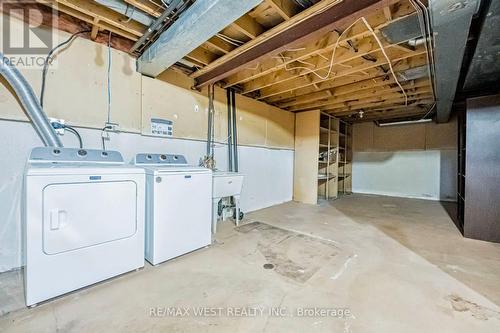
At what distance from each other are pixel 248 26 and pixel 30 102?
81.4 inches

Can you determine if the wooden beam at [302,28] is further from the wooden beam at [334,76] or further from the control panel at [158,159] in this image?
the control panel at [158,159]

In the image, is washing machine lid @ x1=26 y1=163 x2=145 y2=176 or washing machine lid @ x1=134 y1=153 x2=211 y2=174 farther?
washing machine lid @ x1=134 y1=153 x2=211 y2=174

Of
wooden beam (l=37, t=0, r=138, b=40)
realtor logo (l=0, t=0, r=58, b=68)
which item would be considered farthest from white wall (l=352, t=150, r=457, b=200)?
realtor logo (l=0, t=0, r=58, b=68)

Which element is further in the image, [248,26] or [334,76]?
[334,76]

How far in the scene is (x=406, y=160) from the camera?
245 inches

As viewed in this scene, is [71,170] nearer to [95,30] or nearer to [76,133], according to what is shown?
[76,133]

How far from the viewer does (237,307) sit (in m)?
1.53

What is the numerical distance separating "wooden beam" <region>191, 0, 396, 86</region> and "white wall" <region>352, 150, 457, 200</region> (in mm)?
5811

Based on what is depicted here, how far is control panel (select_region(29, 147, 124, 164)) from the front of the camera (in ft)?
5.83

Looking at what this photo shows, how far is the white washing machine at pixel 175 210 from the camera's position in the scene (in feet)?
6.70

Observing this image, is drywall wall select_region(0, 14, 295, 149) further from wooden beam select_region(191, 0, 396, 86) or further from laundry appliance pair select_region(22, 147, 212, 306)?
wooden beam select_region(191, 0, 396, 86)

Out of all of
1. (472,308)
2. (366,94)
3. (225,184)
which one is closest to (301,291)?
(472,308)

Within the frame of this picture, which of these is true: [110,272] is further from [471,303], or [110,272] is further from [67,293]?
[471,303]

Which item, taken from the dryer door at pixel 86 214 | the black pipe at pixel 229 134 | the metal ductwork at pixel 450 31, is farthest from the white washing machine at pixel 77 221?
the metal ductwork at pixel 450 31
